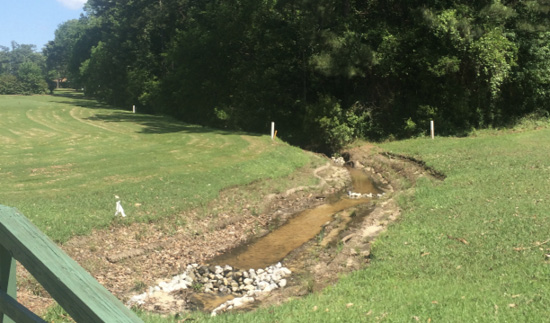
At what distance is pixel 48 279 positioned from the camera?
2.10 metres

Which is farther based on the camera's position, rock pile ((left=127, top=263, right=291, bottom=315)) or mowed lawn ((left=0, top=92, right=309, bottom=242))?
mowed lawn ((left=0, top=92, right=309, bottom=242))

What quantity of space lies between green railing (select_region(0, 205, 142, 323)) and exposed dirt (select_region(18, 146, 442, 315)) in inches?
241

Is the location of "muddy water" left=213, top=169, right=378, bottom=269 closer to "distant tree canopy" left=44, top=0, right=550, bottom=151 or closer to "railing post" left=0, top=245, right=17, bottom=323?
"railing post" left=0, top=245, right=17, bottom=323

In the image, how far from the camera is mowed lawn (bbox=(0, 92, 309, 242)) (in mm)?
13352

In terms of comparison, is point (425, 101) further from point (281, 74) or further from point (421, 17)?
point (281, 74)

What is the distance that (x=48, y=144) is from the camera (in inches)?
966

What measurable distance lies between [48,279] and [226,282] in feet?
28.8

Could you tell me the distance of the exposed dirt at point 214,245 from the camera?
984 centimetres

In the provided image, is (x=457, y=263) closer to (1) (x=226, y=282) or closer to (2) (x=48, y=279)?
(1) (x=226, y=282)

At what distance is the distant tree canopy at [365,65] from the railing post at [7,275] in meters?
27.6

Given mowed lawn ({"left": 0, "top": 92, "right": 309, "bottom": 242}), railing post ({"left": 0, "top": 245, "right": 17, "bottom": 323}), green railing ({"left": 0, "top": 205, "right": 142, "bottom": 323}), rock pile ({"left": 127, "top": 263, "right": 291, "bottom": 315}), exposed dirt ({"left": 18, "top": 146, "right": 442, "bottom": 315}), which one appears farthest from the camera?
mowed lawn ({"left": 0, "top": 92, "right": 309, "bottom": 242})

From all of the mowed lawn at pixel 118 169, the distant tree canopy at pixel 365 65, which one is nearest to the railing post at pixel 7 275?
the mowed lawn at pixel 118 169

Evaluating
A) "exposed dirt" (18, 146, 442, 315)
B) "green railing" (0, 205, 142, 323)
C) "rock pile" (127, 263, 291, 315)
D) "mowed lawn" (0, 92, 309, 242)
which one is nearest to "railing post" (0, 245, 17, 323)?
"green railing" (0, 205, 142, 323)

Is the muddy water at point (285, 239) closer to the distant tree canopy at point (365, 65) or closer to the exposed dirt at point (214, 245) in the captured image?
the exposed dirt at point (214, 245)
